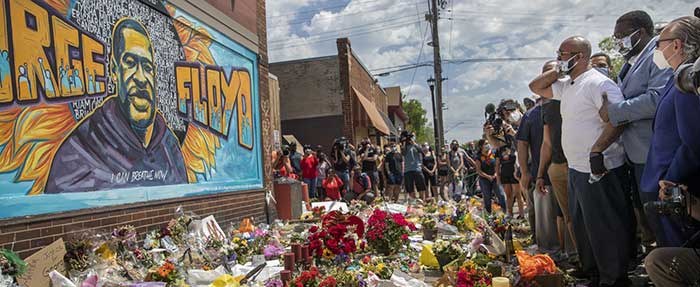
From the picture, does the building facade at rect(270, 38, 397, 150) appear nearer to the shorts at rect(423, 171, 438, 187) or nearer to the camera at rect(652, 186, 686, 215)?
the shorts at rect(423, 171, 438, 187)

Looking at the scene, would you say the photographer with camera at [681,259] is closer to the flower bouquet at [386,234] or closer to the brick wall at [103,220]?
the flower bouquet at [386,234]

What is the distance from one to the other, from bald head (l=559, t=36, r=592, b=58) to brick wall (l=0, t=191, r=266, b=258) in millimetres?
4790

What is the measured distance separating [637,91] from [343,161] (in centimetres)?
976

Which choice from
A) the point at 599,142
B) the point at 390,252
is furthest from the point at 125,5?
the point at 599,142

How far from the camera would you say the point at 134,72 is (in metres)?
5.88

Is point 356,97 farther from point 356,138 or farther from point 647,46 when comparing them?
point 647,46

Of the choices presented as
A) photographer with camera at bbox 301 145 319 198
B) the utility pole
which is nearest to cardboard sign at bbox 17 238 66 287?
photographer with camera at bbox 301 145 319 198

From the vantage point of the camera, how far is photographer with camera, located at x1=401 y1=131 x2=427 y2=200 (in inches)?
488

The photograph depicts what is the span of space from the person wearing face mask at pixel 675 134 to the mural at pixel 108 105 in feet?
15.8

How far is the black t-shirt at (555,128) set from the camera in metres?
5.02

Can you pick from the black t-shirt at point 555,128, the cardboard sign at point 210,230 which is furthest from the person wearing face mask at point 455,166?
the black t-shirt at point 555,128

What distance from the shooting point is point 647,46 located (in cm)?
395

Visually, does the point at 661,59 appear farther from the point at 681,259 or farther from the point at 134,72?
the point at 134,72

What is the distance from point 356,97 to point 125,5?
18190mm
